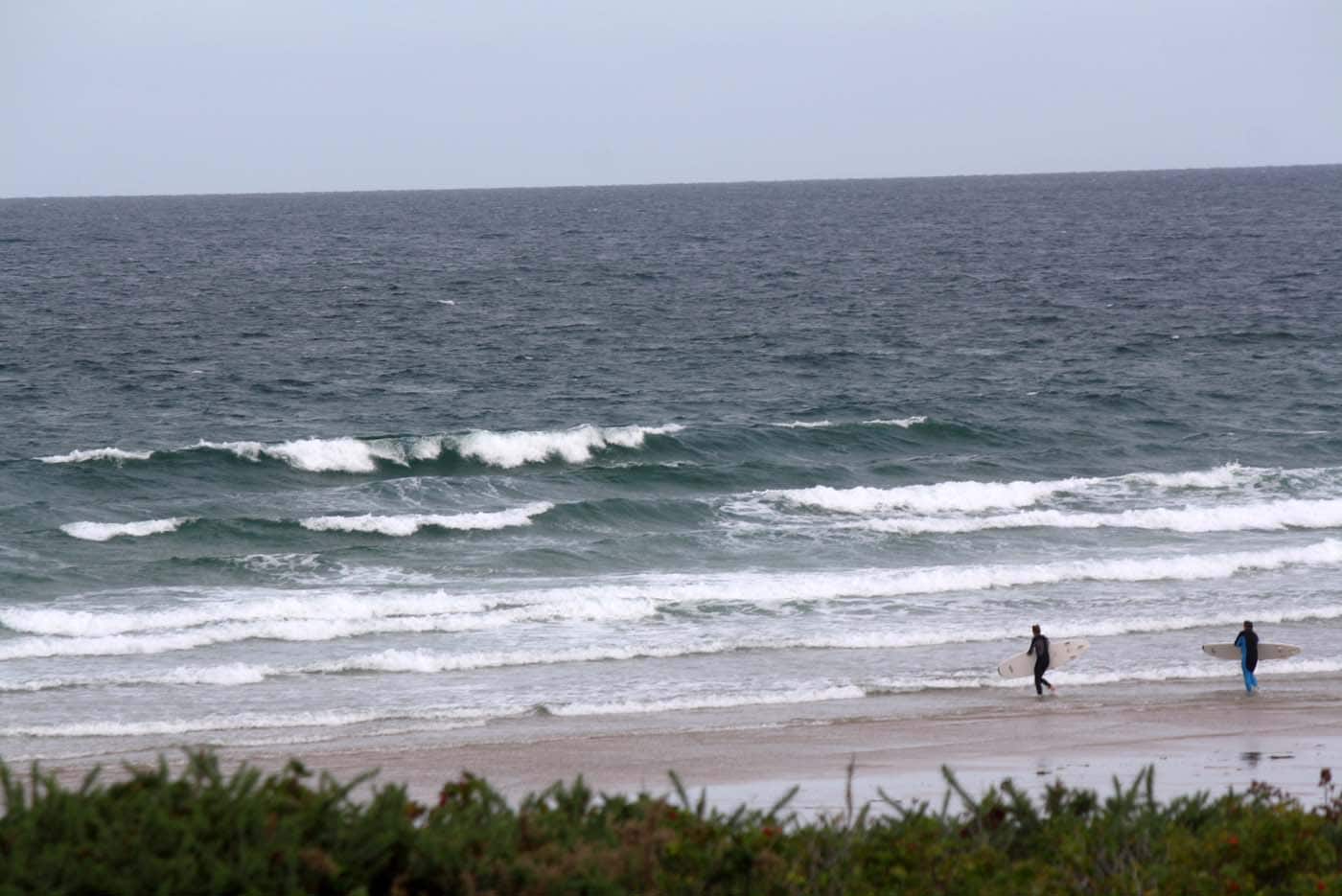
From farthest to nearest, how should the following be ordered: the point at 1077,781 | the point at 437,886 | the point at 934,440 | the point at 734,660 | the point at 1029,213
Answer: the point at 1029,213
the point at 934,440
the point at 734,660
the point at 1077,781
the point at 437,886

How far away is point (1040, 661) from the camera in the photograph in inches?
729

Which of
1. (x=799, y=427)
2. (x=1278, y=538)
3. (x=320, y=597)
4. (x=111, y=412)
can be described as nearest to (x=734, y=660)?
(x=320, y=597)

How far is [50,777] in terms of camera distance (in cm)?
704

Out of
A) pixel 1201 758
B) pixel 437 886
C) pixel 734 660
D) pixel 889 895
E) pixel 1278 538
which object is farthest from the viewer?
pixel 1278 538

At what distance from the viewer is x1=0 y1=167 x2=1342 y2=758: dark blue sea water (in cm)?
1962

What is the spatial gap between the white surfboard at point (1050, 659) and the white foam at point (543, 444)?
16092 millimetres

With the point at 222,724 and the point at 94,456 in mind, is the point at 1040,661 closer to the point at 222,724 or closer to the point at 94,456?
the point at 222,724

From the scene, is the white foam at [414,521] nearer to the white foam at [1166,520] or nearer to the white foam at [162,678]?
the white foam at [1166,520]

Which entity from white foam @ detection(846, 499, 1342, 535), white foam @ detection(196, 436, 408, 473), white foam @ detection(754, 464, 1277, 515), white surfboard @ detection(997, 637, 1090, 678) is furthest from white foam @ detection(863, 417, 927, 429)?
white surfboard @ detection(997, 637, 1090, 678)

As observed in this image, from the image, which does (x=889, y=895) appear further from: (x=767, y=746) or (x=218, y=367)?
(x=218, y=367)

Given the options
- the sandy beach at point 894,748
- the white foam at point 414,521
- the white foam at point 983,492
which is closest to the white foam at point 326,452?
the white foam at point 414,521

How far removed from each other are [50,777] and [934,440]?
98.2 ft

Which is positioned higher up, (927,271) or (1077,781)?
(927,271)

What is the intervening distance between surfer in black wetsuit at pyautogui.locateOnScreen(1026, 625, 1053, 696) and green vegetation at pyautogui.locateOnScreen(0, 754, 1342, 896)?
932 cm
